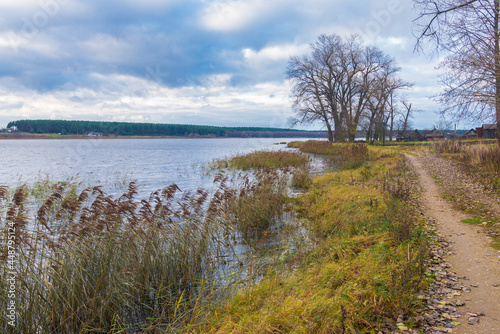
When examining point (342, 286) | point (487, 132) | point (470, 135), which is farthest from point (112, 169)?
point (470, 135)

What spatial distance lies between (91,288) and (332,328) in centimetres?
350

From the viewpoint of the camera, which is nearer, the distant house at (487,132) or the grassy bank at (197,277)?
the grassy bank at (197,277)

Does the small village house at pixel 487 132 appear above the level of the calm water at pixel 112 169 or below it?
above

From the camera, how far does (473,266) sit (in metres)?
4.94

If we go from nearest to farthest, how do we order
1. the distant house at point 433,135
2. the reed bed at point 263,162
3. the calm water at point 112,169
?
the calm water at point 112,169
the reed bed at point 263,162
the distant house at point 433,135

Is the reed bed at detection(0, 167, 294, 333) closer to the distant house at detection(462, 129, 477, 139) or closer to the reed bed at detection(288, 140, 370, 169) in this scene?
the reed bed at detection(288, 140, 370, 169)

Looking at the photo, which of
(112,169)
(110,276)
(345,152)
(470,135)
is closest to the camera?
(110,276)

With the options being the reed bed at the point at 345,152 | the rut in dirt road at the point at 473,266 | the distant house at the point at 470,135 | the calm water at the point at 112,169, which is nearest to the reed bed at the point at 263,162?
the calm water at the point at 112,169

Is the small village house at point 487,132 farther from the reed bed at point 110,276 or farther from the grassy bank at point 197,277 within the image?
the reed bed at point 110,276

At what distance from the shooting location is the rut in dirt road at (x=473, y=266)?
11.5 ft

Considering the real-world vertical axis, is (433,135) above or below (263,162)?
above

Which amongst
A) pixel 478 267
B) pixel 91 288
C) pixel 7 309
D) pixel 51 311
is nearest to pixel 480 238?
pixel 478 267

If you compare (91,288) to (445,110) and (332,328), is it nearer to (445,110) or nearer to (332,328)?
(332,328)

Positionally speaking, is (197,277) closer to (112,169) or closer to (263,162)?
(263,162)
